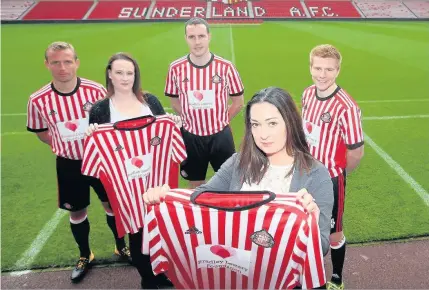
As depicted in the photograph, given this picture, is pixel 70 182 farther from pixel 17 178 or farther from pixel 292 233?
pixel 17 178

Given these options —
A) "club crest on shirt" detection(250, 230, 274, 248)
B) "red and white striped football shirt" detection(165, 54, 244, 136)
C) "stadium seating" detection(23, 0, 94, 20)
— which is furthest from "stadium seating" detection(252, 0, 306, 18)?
"club crest on shirt" detection(250, 230, 274, 248)

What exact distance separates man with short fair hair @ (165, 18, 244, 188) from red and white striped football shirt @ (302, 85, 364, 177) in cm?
122

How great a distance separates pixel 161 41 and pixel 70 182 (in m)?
14.7

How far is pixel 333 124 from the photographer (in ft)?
10.1

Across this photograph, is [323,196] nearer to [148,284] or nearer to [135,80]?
[135,80]

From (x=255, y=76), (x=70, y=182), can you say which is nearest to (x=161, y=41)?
(x=255, y=76)

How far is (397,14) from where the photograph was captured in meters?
25.6

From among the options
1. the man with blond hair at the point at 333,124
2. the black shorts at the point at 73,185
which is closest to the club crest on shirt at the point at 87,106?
the black shorts at the point at 73,185

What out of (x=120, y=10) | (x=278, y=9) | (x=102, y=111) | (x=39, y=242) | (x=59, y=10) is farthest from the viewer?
(x=278, y=9)

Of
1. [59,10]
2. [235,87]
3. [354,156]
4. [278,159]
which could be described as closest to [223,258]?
[278,159]

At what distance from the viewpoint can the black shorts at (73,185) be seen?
356 centimetres

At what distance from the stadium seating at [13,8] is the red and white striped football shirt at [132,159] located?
26.6 m

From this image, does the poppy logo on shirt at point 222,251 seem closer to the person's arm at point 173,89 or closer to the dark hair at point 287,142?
the dark hair at point 287,142

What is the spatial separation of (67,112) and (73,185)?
2.17 feet
